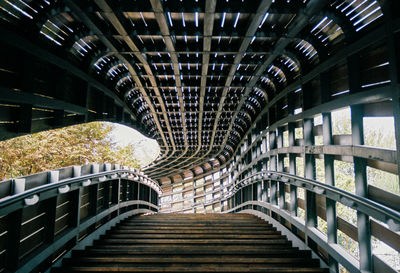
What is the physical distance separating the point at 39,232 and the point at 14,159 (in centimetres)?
1031

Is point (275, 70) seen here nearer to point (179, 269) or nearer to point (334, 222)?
point (334, 222)

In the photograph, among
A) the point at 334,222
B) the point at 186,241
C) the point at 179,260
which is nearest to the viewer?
the point at 179,260

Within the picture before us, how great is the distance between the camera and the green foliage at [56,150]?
11750mm

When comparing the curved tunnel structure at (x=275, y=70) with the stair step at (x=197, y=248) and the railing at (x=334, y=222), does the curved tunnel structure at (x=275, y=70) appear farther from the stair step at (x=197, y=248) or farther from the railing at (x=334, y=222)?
the stair step at (x=197, y=248)

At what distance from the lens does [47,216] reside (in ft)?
12.9

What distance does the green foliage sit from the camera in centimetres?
1175

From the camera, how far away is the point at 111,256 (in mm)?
4410

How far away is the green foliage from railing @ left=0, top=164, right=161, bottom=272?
845 cm

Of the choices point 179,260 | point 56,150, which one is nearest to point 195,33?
point 179,260

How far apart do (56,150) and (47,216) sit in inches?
400

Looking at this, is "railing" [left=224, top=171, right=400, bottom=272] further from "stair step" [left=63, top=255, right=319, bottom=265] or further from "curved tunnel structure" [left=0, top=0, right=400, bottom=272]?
"stair step" [left=63, top=255, right=319, bottom=265]

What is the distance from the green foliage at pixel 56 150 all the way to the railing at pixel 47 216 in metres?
8.45

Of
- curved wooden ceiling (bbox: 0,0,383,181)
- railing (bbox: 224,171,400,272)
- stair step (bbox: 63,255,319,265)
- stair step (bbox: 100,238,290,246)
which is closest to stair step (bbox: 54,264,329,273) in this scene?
stair step (bbox: 63,255,319,265)

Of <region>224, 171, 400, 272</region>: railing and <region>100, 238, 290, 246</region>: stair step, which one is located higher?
<region>224, 171, 400, 272</region>: railing
